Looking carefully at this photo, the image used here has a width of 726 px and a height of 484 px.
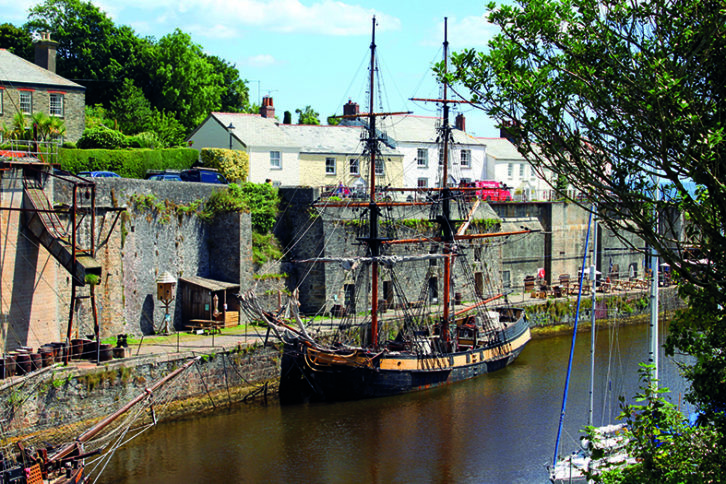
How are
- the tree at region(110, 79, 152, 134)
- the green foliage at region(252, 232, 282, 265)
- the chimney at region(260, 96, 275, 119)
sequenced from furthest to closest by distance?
the tree at region(110, 79, 152, 134)
the chimney at region(260, 96, 275, 119)
the green foliage at region(252, 232, 282, 265)

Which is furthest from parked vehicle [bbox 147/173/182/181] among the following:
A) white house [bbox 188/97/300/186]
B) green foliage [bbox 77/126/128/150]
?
white house [bbox 188/97/300/186]

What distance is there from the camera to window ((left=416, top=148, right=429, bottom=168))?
143 ft

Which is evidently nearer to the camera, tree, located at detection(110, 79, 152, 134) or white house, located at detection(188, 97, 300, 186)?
white house, located at detection(188, 97, 300, 186)

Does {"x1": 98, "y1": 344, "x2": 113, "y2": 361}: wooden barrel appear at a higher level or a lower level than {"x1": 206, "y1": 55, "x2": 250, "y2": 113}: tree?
lower

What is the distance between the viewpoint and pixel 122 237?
25438mm

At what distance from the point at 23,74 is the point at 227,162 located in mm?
9895

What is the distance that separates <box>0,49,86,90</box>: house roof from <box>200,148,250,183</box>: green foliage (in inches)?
312

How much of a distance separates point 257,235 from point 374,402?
9.18 meters

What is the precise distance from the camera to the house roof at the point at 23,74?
33.8m

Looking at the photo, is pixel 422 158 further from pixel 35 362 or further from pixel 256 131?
pixel 35 362

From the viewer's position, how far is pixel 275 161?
36.8 meters

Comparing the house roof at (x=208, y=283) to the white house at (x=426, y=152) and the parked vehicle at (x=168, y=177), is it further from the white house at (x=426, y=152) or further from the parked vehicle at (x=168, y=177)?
the white house at (x=426, y=152)

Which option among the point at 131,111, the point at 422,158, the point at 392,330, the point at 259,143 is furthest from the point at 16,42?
the point at 392,330

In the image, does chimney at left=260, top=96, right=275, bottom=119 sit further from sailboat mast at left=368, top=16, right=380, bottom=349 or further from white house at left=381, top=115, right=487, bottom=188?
sailboat mast at left=368, top=16, right=380, bottom=349
